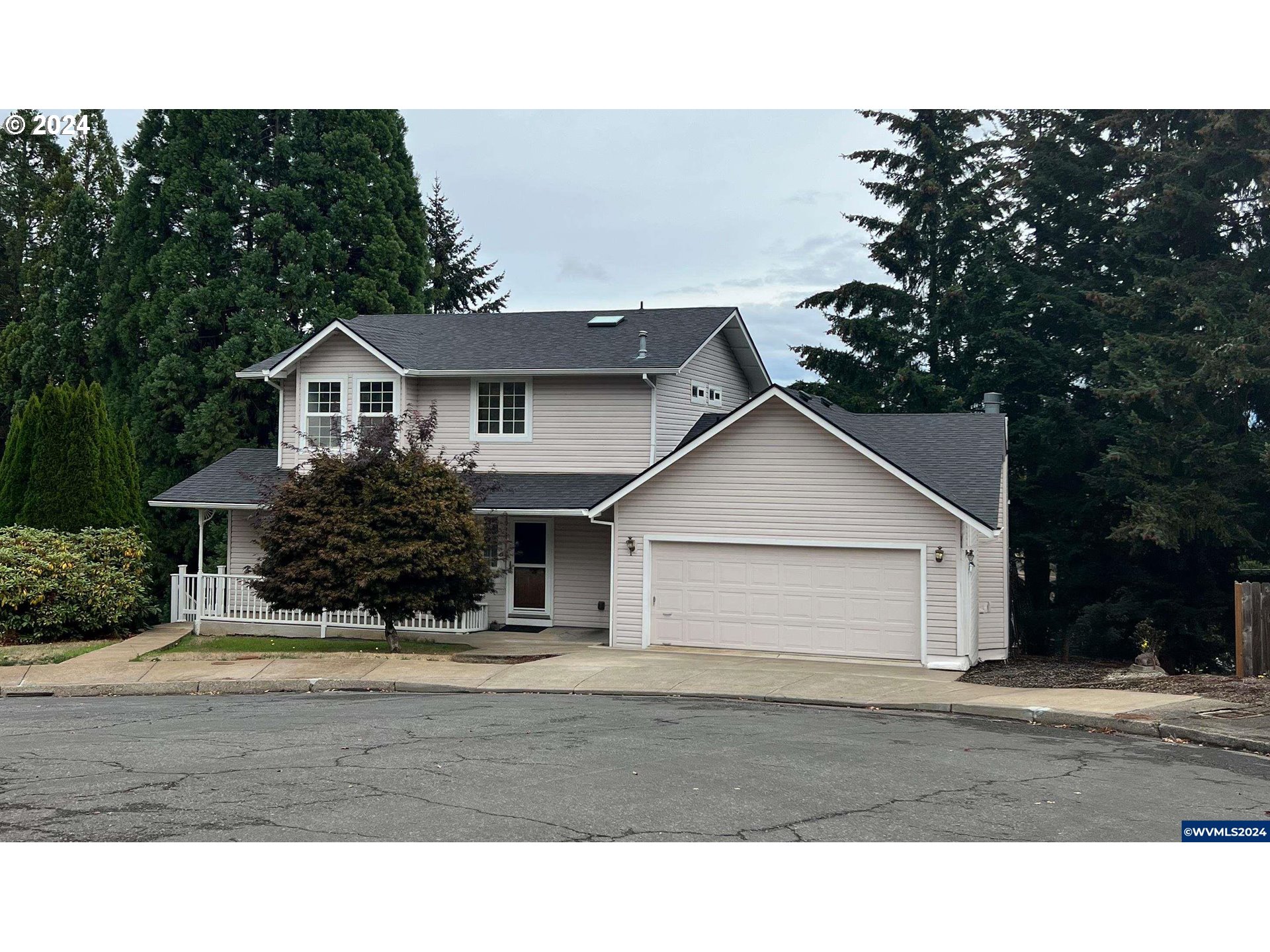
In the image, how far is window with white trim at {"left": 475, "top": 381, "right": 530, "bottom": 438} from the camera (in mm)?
24797

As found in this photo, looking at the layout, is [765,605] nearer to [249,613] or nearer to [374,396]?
[374,396]

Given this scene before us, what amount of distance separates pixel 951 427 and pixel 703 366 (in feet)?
19.2

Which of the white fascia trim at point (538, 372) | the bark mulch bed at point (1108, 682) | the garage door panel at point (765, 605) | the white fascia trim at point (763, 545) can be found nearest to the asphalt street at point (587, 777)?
the bark mulch bed at point (1108, 682)

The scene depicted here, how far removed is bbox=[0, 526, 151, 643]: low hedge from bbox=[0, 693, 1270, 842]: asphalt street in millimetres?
7418

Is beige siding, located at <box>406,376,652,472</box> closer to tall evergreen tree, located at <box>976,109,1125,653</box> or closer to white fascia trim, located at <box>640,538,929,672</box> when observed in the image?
white fascia trim, located at <box>640,538,929,672</box>

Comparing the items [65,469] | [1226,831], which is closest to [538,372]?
[65,469]

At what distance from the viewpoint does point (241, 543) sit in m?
26.0

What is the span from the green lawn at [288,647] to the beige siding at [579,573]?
123 inches

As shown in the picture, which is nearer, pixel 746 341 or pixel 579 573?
pixel 579 573

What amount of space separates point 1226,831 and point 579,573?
54.3 ft

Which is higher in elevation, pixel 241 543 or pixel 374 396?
pixel 374 396

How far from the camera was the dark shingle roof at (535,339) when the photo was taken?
2431 centimetres
